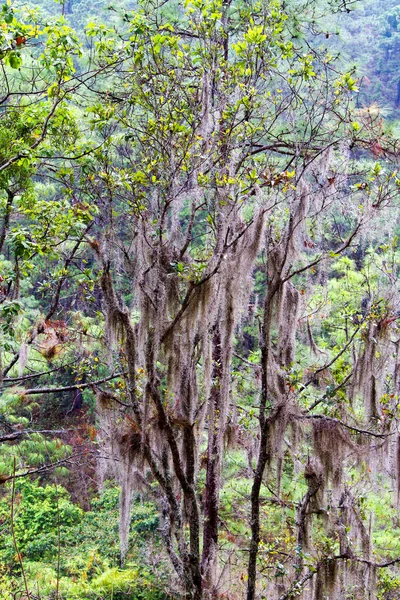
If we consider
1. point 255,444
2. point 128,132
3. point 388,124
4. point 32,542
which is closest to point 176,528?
point 255,444

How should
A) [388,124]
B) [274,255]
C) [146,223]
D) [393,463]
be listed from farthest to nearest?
[388,124], [393,463], [274,255], [146,223]

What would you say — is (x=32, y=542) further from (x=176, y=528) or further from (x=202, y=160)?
(x=202, y=160)

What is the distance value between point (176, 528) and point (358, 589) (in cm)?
269

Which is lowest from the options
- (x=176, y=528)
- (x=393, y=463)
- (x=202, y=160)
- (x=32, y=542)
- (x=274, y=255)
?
(x=32, y=542)

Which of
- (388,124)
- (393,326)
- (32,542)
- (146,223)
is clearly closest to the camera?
(146,223)

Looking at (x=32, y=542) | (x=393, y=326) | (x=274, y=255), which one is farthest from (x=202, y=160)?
(x=32, y=542)

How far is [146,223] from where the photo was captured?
3779 mm

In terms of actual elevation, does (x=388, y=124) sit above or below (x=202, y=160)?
above

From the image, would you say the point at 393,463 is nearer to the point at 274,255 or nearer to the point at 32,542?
the point at 274,255

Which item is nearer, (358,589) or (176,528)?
(176,528)

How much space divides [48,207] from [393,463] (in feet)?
11.8

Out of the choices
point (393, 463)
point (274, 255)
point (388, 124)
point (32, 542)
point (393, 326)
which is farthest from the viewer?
point (32, 542)

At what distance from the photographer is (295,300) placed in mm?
4227

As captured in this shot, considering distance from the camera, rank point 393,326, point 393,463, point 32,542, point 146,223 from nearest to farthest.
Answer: point 146,223, point 393,326, point 393,463, point 32,542
